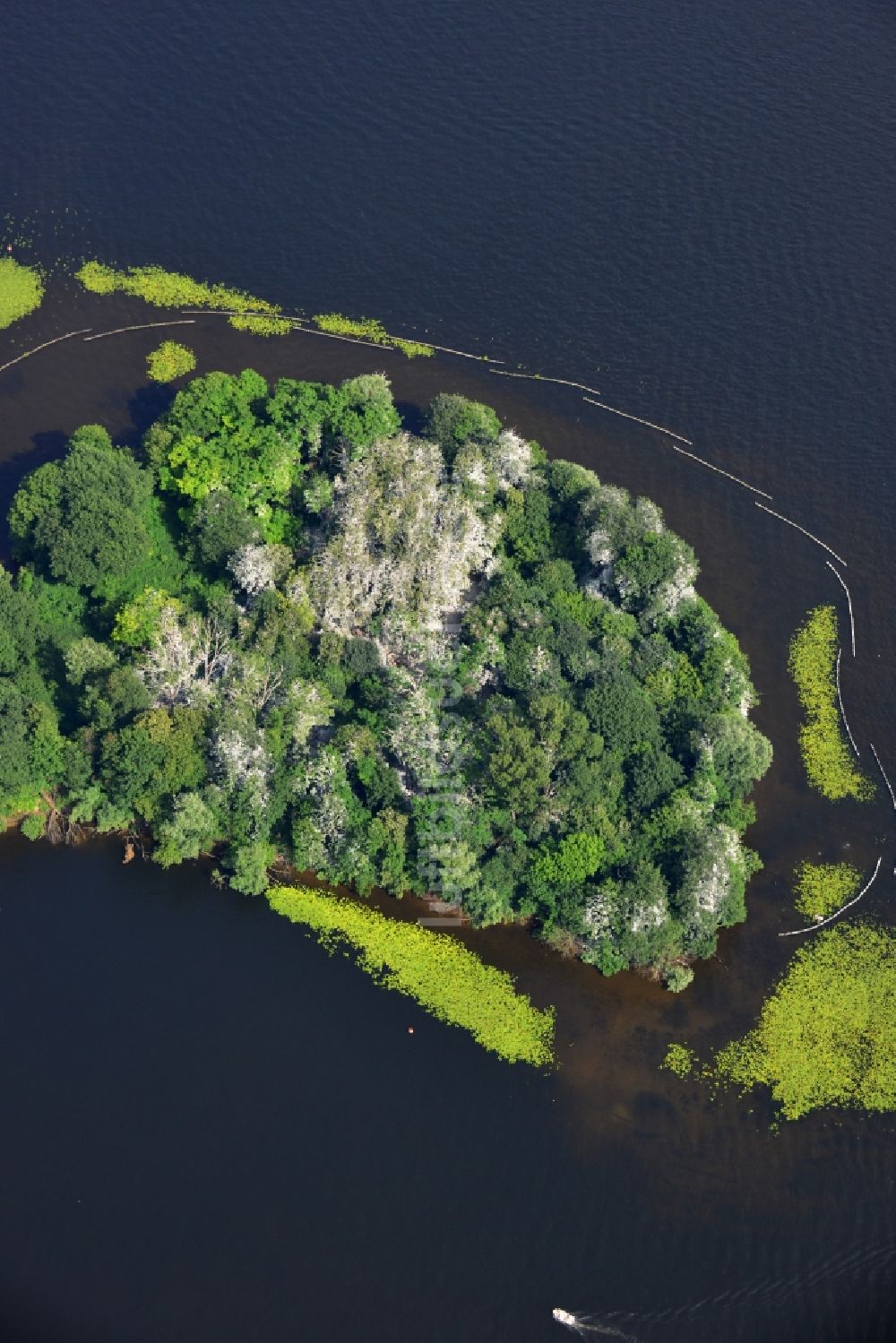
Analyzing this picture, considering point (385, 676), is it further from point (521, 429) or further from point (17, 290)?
point (17, 290)

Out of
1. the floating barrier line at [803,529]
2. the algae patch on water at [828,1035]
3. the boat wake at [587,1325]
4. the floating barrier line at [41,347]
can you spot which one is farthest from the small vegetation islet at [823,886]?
the floating barrier line at [41,347]

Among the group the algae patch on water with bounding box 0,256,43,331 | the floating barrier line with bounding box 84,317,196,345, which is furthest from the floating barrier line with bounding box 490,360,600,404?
the algae patch on water with bounding box 0,256,43,331

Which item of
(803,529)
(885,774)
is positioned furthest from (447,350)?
(885,774)

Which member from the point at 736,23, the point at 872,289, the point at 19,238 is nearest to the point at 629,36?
the point at 736,23

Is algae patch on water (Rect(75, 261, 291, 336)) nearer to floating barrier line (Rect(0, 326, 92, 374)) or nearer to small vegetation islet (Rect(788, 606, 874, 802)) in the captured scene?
floating barrier line (Rect(0, 326, 92, 374))

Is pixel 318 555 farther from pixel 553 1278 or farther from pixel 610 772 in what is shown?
pixel 553 1278

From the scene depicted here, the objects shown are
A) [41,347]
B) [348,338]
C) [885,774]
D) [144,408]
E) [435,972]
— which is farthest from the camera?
[348,338]

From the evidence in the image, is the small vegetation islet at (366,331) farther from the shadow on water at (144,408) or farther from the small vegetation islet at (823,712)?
the small vegetation islet at (823,712)
